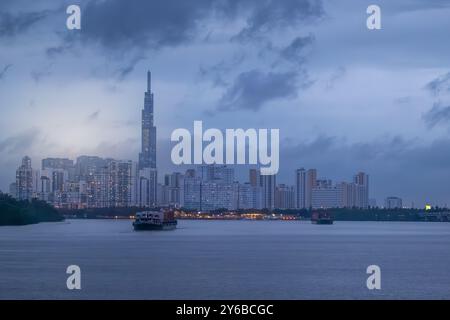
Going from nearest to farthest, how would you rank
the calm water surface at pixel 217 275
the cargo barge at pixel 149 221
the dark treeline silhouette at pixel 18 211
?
the calm water surface at pixel 217 275 → the cargo barge at pixel 149 221 → the dark treeline silhouette at pixel 18 211

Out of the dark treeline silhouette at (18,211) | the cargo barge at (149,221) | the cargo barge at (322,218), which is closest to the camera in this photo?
the cargo barge at (149,221)

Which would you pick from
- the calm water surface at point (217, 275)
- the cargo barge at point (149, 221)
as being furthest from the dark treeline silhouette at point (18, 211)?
the calm water surface at point (217, 275)

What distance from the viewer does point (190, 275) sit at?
24.6 metres

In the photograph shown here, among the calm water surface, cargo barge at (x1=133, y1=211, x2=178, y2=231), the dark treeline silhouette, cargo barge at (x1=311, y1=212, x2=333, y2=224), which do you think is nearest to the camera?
the calm water surface

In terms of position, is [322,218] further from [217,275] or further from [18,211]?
[217,275]

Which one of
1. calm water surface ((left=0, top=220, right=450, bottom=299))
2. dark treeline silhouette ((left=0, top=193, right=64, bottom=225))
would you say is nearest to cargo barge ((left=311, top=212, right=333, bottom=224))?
dark treeline silhouette ((left=0, top=193, right=64, bottom=225))

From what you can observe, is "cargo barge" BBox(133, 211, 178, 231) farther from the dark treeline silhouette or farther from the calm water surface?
the calm water surface

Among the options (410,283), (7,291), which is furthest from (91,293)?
(410,283)

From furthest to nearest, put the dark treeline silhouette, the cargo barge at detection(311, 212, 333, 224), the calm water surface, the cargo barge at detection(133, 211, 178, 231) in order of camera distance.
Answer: the cargo barge at detection(311, 212, 333, 224), the dark treeline silhouette, the cargo barge at detection(133, 211, 178, 231), the calm water surface

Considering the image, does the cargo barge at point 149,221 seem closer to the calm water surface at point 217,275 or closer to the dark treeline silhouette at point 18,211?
the dark treeline silhouette at point 18,211

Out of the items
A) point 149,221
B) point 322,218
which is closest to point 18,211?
point 149,221

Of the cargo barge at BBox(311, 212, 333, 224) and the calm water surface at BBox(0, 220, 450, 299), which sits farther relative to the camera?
the cargo barge at BBox(311, 212, 333, 224)

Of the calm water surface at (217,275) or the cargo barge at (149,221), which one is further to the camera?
the cargo barge at (149,221)
